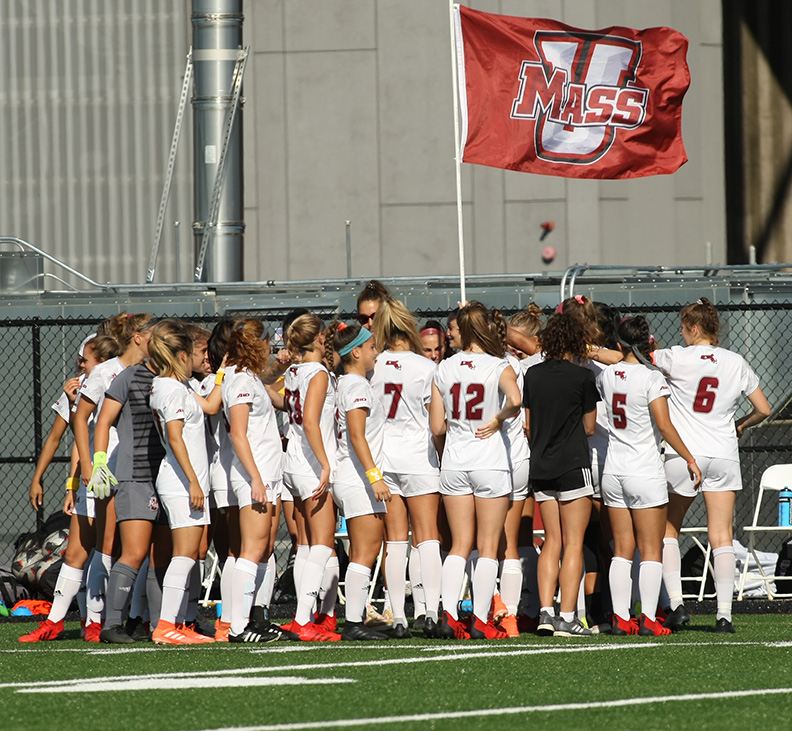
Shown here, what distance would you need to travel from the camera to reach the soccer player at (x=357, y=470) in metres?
→ 8.42

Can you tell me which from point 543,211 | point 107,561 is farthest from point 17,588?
point 543,211

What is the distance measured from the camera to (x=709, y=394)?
904cm

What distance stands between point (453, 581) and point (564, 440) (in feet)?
3.50

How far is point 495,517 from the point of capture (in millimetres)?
8539

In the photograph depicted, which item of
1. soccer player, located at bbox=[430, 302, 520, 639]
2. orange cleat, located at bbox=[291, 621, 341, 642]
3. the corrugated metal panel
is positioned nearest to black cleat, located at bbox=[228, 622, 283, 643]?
orange cleat, located at bbox=[291, 621, 341, 642]

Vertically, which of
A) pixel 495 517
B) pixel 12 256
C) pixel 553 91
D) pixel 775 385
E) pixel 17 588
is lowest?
pixel 17 588

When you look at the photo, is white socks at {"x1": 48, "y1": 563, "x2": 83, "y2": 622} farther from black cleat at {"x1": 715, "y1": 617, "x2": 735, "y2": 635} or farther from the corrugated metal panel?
the corrugated metal panel

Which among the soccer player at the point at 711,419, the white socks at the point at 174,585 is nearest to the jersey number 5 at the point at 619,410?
the soccer player at the point at 711,419

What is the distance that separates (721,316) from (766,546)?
228 centimetres

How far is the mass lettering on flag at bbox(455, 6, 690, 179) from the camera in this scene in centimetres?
1111

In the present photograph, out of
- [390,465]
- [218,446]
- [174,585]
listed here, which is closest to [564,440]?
[390,465]

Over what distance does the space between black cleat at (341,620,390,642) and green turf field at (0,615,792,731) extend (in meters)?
Answer: 0.21

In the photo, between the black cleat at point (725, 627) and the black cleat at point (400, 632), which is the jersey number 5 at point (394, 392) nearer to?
the black cleat at point (400, 632)

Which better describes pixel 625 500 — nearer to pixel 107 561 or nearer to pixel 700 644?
pixel 700 644
